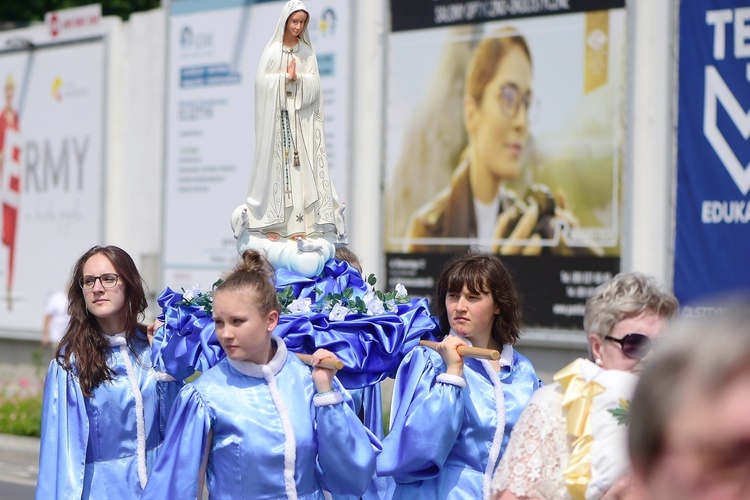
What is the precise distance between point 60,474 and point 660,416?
11.5 feet

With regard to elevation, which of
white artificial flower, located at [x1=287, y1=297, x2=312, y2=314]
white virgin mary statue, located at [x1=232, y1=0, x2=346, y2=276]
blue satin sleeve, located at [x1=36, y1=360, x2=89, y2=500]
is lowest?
blue satin sleeve, located at [x1=36, y1=360, x2=89, y2=500]

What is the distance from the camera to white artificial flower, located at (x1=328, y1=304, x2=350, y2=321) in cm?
448

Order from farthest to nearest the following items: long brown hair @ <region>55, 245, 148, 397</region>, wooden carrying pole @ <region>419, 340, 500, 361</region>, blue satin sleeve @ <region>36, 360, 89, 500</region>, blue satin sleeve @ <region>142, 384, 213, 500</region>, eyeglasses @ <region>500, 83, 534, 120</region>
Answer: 1. eyeglasses @ <region>500, 83, 534, 120</region>
2. long brown hair @ <region>55, 245, 148, 397</region>
3. blue satin sleeve @ <region>36, 360, 89, 500</region>
4. wooden carrying pole @ <region>419, 340, 500, 361</region>
5. blue satin sleeve @ <region>142, 384, 213, 500</region>

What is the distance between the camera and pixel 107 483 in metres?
4.39

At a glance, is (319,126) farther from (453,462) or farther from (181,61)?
(181,61)

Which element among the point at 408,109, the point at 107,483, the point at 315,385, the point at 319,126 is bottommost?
the point at 107,483

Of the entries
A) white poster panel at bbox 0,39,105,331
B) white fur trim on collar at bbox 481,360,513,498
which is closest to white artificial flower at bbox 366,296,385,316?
white fur trim on collar at bbox 481,360,513,498

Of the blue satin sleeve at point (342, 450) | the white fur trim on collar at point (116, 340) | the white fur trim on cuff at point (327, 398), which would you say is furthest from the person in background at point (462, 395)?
the white fur trim on collar at point (116, 340)

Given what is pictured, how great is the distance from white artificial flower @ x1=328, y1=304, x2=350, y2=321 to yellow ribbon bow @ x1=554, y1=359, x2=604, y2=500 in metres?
1.76

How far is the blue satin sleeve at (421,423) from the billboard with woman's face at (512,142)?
6.42 m

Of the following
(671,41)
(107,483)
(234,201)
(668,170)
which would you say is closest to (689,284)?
(668,170)

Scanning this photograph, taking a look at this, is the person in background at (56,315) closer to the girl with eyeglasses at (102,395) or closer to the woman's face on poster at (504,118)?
the woman's face on poster at (504,118)

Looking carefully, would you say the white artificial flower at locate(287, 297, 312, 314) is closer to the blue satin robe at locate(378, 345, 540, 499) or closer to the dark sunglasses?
the blue satin robe at locate(378, 345, 540, 499)

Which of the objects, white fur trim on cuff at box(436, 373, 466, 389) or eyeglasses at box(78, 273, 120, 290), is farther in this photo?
eyeglasses at box(78, 273, 120, 290)
